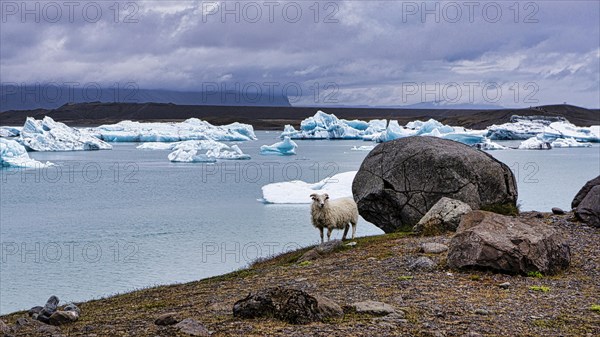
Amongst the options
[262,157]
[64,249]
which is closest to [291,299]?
[64,249]

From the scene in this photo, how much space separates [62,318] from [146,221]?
22993 mm

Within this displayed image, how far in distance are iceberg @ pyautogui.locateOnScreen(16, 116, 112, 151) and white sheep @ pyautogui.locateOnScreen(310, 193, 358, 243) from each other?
228 feet

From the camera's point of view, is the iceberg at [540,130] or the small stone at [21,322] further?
the iceberg at [540,130]

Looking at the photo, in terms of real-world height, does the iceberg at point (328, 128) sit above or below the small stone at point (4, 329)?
above

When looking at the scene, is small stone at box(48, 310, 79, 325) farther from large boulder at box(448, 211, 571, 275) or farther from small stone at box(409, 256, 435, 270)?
large boulder at box(448, 211, 571, 275)

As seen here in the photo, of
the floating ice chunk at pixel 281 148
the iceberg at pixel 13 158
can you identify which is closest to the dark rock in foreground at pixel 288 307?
the iceberg at pixel 13 158

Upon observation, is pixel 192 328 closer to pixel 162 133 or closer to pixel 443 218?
pixel 443 218

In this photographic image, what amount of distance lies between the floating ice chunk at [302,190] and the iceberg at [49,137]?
164 feet

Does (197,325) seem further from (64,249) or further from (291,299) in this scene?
(64,249)

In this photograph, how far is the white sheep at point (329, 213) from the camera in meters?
15.8

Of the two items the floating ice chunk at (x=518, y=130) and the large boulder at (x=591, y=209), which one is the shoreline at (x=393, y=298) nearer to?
the large boulder at (x=591, y=209)

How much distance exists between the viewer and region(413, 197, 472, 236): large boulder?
1473 centimetres

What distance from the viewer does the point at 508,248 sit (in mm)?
10648

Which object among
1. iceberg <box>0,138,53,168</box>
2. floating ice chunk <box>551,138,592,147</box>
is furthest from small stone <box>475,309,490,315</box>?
floating ice chunk <box>551,138,592,147</box>
